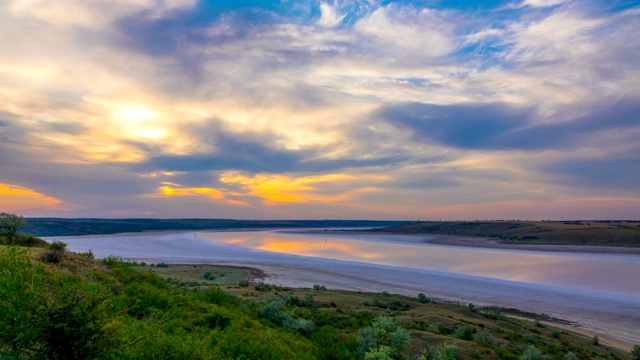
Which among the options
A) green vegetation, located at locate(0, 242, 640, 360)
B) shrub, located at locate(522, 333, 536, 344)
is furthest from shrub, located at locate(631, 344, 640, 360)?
shrub, located at locate(522, 333, 536, 344)

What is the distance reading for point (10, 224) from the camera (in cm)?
2178

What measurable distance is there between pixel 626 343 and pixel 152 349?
28636 mm

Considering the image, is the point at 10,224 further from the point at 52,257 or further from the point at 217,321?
the point at 217,321

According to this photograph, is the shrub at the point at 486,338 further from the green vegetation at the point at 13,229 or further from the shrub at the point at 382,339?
the green vegetation at the point at 13,229

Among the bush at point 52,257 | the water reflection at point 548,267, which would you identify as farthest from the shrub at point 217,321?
the water reflection at point 548,267

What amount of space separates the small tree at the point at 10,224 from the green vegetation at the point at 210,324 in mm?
4618

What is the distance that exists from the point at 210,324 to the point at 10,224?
14923mm

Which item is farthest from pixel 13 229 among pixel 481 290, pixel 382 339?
pixel 481 290

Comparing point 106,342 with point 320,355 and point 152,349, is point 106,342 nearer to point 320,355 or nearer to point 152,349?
point 152,349

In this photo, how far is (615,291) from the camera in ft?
128

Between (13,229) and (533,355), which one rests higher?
(13,229)

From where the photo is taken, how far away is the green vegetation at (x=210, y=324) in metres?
7.02

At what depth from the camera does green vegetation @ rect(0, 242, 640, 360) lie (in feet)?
23.0

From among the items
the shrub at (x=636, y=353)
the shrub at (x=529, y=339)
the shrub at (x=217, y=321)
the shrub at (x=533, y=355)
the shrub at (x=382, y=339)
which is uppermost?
the shrub at (x=217, y=321)
